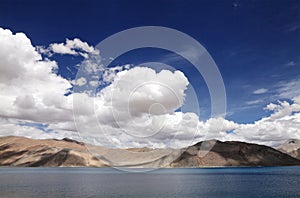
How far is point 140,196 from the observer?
7612 centimetres

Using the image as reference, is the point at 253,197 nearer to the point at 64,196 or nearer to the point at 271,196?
the point at 271,196

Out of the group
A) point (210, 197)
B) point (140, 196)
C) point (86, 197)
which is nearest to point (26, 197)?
point (86, 197)

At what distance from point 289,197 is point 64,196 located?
57685 millimetres

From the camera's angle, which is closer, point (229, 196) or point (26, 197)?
point (26, 197)

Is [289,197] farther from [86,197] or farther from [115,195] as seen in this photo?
[86,197]

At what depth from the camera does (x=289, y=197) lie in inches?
2953

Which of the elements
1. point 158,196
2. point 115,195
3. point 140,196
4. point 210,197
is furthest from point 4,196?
point 210,197

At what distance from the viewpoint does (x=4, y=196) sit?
74312 mm

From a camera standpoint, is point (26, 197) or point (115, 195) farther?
point (115, 195)

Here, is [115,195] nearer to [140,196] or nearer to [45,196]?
[140,196]

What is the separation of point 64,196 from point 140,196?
19.8 metres

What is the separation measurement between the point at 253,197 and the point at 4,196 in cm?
6340

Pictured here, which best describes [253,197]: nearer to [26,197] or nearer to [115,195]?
[115,195]

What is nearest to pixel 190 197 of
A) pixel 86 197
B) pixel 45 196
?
pixel 86 197
